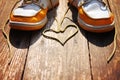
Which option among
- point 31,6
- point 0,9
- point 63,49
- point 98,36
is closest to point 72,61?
point 63,49

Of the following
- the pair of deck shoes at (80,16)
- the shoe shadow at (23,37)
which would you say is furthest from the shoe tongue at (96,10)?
the shoe shadow at (23,37)

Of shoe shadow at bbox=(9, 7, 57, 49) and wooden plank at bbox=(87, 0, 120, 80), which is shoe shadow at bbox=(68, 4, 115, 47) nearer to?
wooden plank at bbox=(87, 0, 120, 80)

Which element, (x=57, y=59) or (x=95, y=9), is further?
(x=95, y=9)

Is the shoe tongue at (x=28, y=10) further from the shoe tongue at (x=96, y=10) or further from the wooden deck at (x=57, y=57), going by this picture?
the shoe tongue at (x=96, y=10)

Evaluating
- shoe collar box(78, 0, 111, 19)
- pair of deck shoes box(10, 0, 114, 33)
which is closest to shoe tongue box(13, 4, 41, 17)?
pair of deck shoes box(10, 0, 114, 33)

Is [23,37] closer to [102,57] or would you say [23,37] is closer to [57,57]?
[57,57]

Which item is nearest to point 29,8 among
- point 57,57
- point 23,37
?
point 23,37
